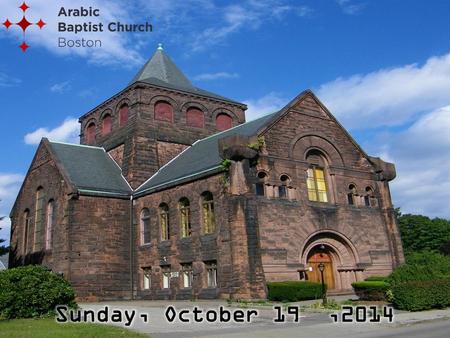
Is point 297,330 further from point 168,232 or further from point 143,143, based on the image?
point 143,143

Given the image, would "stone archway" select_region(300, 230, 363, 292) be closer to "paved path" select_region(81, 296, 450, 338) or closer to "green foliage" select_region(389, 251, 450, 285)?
"green foliage" select_region(389, 251, 450, 285)

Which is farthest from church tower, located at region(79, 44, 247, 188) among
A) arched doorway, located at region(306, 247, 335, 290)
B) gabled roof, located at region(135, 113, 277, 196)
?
arched doorway, located at region(306, 247, 335, 290)

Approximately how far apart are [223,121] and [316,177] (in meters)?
13.5

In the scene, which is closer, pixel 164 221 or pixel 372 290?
pixel 372 290

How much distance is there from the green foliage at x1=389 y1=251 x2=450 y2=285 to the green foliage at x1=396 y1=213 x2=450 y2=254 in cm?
4553

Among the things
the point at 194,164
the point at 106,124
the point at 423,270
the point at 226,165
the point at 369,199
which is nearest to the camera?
the point at 423,270

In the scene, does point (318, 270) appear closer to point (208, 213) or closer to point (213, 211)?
point (213, 211)

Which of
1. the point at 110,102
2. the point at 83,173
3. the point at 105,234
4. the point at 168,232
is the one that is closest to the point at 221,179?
the point at 168,232

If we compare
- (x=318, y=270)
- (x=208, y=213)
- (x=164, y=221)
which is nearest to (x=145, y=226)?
(x=164, y=221)

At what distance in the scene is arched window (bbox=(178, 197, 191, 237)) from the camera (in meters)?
28.0

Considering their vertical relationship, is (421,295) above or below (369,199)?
below

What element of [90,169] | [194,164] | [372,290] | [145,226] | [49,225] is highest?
[90,169]

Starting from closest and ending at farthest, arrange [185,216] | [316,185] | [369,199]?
[185,216] < [316,185] < [369,199]

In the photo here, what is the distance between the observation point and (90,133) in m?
42.5
